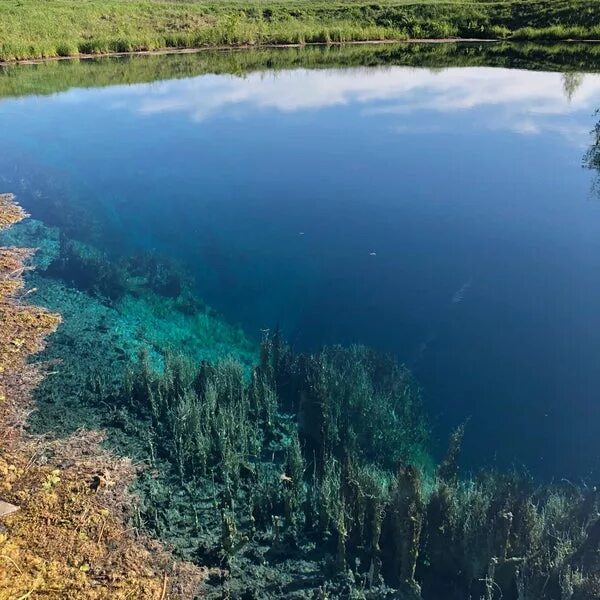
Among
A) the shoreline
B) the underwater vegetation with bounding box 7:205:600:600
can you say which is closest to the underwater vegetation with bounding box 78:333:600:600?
the underwater vegetation with bounding box 7:205:600:600

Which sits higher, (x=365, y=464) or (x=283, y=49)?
(x=283, y=49)

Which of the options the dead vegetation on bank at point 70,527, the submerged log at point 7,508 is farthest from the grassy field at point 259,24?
the submerged log at point 7,508

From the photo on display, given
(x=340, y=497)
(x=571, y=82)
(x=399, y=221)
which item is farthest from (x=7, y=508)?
(x=571, y=82)

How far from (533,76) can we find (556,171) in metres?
15.8

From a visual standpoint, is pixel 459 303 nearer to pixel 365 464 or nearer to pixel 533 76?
pixel 365 464

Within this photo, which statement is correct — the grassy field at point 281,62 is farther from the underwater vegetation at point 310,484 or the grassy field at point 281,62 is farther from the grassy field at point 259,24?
the underwater vegetation at point 310,484

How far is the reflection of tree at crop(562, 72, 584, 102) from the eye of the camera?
2635cm

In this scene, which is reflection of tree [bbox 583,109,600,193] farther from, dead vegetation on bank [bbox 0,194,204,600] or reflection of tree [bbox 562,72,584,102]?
dead vegetation on bank [bbox 0,194,204,600]

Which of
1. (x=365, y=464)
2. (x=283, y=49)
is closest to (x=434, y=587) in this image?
(x=365, y=464)

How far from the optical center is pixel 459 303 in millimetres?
11500

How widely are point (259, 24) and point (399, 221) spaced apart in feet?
117

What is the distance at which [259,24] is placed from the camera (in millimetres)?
44500

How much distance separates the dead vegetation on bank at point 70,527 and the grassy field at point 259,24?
3456 cm

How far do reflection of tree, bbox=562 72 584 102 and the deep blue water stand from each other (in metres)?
0.42
